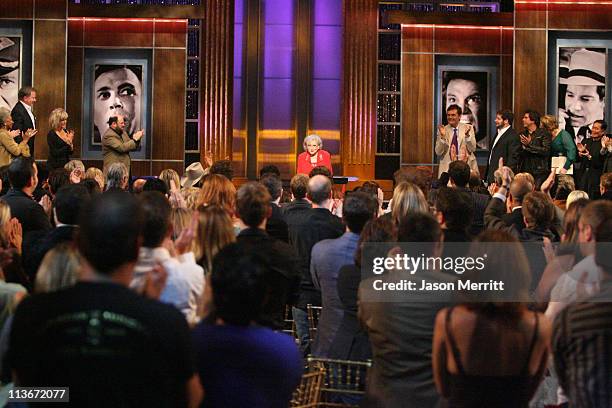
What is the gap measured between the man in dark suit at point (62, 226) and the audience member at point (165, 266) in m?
1.14

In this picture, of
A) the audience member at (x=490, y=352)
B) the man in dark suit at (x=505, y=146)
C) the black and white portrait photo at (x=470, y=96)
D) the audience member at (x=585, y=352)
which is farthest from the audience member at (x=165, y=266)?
the black and white portrait photo at (x=470, y=96)

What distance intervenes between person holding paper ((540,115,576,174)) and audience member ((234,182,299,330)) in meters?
6.44

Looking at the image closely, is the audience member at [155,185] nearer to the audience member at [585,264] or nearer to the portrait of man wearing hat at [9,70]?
the audience member at [585,264]

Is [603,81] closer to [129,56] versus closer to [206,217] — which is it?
[129,56]

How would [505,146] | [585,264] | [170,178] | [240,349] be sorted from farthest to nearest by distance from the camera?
[505,146] → [170,178] → [585,264] → [240,349]

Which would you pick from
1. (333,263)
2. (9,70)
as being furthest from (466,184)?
(9,70)

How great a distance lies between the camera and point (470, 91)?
46.4 feet

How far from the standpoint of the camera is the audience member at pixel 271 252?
4.96 m

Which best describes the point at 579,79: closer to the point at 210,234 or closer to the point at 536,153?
the point at 536,153

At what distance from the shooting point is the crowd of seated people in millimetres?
2617

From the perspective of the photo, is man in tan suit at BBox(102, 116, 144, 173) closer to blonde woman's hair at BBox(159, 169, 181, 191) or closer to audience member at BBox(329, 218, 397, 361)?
blonde woman's hair at BBox(159, 169, 181, 191)

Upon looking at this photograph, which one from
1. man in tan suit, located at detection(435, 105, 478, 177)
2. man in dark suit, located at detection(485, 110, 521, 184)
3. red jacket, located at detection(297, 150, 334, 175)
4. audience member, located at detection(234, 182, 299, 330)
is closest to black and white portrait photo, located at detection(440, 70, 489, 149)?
man in tan suit, located at detection(435, 105, 478, 177)

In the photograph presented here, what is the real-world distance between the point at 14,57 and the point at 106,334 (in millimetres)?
11285

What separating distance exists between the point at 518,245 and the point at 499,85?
10.9 metres
